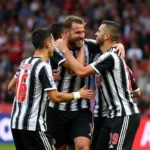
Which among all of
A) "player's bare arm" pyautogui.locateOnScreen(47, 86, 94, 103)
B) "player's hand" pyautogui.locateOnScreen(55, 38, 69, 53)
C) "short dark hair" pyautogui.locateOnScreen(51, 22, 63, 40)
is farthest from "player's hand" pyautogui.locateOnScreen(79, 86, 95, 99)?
"short dark hair" pyautogui.locateOnScreen(51, 22, 63, 40)

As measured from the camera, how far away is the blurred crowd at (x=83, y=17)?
2022 centimetres

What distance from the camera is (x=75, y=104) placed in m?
10.2

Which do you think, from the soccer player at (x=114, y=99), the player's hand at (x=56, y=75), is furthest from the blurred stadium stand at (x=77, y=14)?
the soccer player at (x=114, y=99)

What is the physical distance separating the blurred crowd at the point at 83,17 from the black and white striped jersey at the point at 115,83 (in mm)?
9250

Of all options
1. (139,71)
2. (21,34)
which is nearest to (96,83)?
(139,71)

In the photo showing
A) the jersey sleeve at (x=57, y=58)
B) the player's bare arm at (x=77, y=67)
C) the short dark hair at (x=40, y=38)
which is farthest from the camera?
the jersey sleeve at (x=57, y=58)

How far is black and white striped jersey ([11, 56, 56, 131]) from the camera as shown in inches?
344

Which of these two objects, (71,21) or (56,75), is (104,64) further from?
(56,75)

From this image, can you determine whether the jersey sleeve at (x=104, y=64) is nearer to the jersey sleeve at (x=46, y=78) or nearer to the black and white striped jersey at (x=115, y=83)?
the black and white striped jersey at (x=115, y=83)

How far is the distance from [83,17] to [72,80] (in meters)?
13.2

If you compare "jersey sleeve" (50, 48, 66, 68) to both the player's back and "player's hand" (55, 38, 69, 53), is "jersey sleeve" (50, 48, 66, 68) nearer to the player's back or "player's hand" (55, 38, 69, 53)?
"player's hand" (55, 38, 69, 53)

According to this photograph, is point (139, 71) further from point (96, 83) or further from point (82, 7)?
point (96, 83)

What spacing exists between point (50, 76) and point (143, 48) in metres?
12.2

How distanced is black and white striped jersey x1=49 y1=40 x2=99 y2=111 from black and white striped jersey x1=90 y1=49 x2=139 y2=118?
0.78 meters
